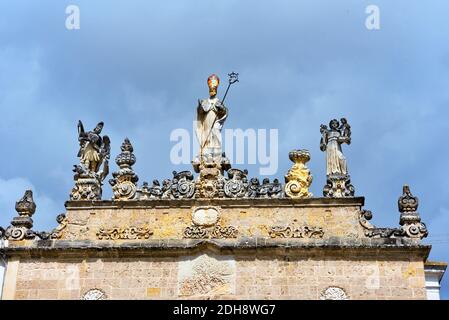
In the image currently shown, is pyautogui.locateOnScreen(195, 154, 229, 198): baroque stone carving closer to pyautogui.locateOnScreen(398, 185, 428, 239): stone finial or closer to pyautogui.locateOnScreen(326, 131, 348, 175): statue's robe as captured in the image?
pyautogui.locateOnScreen(326, 131, 348, 175): statue's robe

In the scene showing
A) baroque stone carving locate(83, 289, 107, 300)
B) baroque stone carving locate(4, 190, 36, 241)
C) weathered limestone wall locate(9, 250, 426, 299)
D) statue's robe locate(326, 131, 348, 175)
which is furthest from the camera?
statue's robe locate(326, 131, 348, 175)

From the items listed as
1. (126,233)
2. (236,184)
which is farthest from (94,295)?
(236,184)

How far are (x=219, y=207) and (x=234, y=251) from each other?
3.81ft

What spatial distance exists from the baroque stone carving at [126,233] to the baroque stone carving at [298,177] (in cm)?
324

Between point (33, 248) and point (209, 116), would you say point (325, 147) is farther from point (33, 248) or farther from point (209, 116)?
point (33, 248)

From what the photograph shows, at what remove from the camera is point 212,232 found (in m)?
19.5

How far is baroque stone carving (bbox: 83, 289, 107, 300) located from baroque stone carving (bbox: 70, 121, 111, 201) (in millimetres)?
2246

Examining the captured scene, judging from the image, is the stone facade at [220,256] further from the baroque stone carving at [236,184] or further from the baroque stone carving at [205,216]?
the baroque stone carving at [236,184]

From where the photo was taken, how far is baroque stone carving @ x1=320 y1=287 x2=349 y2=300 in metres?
18.7

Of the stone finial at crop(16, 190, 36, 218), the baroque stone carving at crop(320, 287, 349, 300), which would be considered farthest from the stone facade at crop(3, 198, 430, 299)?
the stone finial at crop(16, 190, 36, 218)

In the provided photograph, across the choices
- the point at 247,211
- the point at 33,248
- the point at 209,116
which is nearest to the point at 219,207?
the point at 247,211

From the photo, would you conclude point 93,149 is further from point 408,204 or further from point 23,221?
point 408,204
